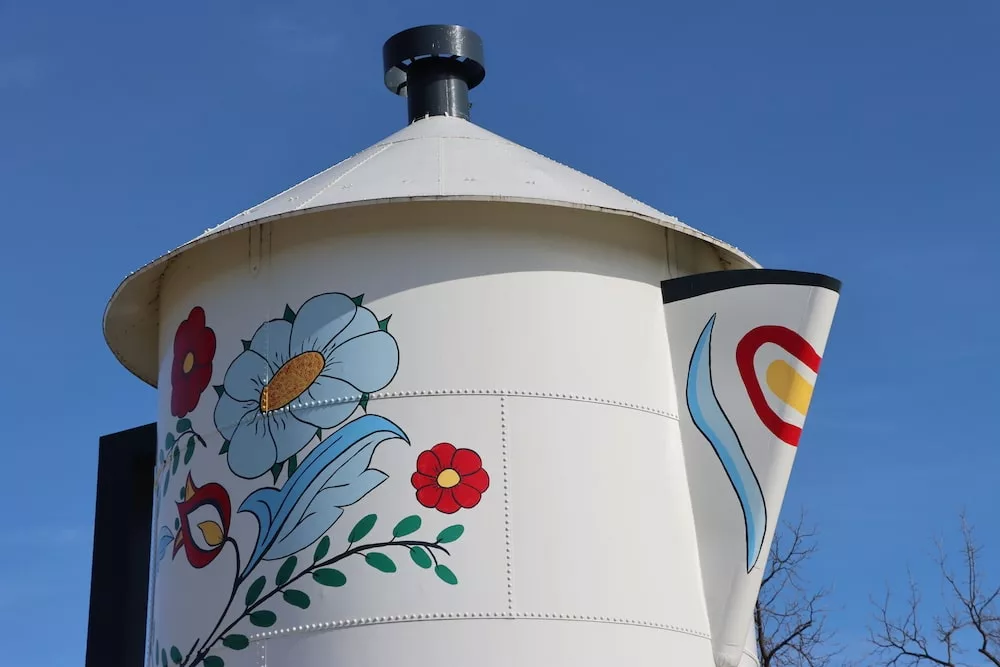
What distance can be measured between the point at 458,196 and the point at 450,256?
0.48 m

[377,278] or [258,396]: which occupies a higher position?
[377,278]

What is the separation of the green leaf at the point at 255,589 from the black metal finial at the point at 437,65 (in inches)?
213

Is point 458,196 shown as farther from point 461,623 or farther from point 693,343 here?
point 461,623

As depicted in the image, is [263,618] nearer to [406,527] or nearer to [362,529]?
[362,529]

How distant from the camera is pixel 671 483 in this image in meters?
11.6

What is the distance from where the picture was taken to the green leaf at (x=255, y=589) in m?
11.0

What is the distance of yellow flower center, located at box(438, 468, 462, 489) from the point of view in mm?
10820

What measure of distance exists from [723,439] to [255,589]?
12.9 ft

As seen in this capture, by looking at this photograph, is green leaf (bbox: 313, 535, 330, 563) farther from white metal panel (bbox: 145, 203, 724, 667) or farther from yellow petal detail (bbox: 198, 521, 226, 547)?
yellow petal detail (bbox: 198, 521, 226, 547)

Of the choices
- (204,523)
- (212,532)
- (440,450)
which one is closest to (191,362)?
(204,523)

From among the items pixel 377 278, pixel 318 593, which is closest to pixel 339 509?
pixel 318 593

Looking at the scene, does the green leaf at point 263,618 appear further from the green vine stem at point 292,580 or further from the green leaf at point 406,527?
the green leaf at point 406,527

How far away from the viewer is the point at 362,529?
10773 mm

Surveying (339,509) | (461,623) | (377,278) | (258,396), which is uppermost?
(377,278)
